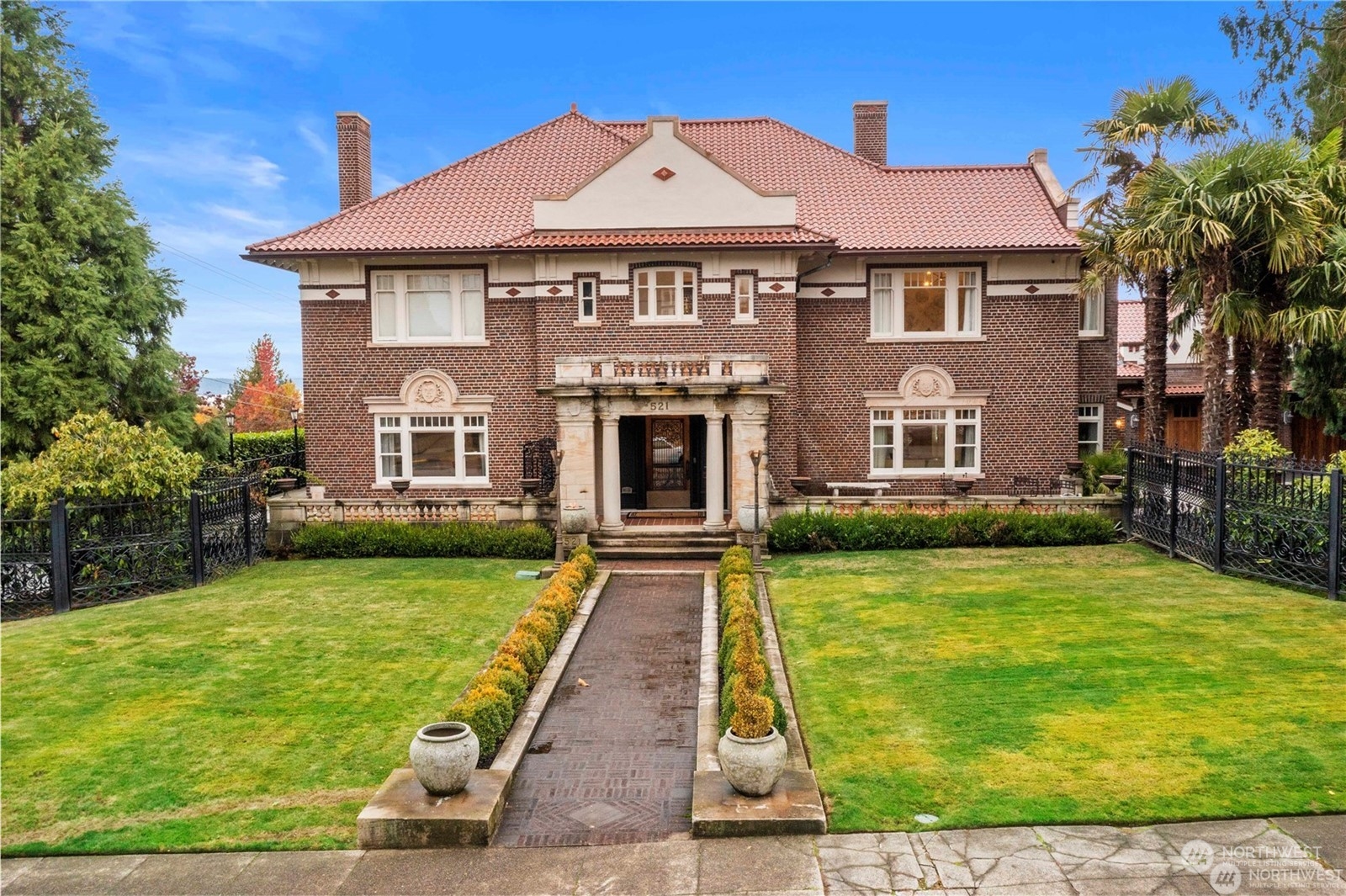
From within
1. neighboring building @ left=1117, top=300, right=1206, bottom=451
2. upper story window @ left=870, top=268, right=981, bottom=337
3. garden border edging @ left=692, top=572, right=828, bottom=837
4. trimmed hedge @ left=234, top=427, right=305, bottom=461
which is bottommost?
garden border edging @ left=692, top=572, right=828, bottom=837

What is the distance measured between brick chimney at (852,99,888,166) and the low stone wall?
11.5 m

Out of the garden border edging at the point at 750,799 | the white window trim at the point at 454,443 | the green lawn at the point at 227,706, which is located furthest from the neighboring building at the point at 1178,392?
the garden border edging at the point at 750,799

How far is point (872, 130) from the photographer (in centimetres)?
2539

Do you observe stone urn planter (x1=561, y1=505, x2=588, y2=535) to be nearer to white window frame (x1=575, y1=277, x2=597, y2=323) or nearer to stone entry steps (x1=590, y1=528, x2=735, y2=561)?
stone entry steps (x1=590, y1=528, x2=735, y2=561)

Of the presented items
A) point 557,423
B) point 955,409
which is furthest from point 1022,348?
point 557,423

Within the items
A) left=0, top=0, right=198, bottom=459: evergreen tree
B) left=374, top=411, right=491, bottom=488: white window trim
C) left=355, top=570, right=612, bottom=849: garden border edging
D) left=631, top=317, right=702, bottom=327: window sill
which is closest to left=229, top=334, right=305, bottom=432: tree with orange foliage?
left=0, top=0, right=198, bottom=459: evergreen tree

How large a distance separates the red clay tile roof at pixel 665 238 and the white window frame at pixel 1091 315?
7900 mm

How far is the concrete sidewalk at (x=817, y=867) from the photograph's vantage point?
20.1 feet

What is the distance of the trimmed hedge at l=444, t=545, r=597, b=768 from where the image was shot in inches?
337

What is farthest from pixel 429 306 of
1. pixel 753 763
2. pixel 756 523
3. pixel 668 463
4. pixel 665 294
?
pixel 753 763

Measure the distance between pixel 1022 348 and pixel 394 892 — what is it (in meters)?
19.7

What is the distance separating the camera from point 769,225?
803 inches

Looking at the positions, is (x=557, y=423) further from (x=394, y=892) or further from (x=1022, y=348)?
(x=394, y=892)

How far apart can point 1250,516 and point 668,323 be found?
1262cm
